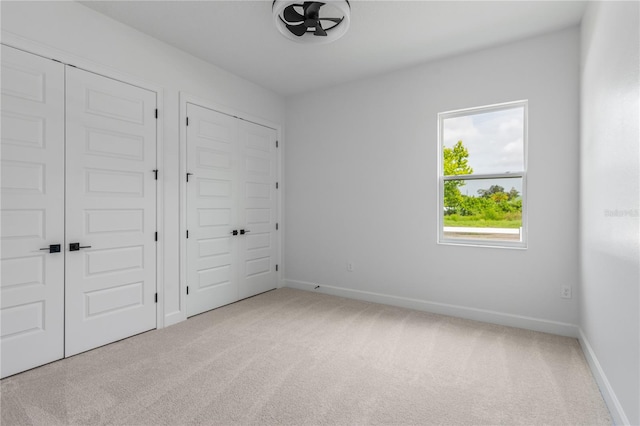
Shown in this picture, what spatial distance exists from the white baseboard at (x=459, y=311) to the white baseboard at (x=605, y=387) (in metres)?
0.32

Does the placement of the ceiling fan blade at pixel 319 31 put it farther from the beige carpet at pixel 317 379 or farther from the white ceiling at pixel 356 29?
the beige carpet at pixel 317 379

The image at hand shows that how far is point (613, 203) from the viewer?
Answer: 1946 millimetres

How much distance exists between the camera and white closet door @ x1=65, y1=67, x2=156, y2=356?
2723mm

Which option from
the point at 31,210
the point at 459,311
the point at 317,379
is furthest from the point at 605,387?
the point at 31,210

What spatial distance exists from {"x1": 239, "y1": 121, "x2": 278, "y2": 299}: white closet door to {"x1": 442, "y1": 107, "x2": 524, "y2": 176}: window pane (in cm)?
246

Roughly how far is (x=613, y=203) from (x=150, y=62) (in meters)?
4.05

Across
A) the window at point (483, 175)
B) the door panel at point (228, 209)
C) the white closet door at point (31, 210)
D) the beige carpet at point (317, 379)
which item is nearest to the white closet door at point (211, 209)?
the door panel at point (228, 209)

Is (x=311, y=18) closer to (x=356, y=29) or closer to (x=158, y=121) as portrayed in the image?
(x=356, y=29)

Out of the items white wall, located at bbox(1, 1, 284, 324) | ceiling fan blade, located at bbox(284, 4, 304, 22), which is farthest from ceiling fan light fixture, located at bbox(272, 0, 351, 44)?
white wall, located at bbox(1, 1, 284, 324)

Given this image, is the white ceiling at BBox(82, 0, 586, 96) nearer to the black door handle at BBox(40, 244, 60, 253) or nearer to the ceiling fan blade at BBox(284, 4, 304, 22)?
the ceiling fan blade at BBox(284, 4, 304, 22)

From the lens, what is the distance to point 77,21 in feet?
8.99

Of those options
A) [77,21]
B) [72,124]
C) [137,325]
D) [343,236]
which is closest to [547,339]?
[343,236]

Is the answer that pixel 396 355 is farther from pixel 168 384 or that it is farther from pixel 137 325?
pixel 137 325

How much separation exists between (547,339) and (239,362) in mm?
2841
